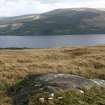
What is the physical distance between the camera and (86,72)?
20016 mm

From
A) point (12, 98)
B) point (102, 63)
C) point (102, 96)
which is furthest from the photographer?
point (102, 63)

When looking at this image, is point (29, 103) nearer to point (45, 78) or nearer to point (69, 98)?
point (69, 98)

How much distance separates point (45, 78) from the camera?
16.5 metres

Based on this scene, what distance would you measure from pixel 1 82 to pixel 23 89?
2523 millimetres

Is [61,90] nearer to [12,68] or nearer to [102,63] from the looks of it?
[12,68]

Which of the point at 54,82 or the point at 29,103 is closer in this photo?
the point at 29,103

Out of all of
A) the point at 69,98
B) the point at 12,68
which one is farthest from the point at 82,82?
the point at 12,68

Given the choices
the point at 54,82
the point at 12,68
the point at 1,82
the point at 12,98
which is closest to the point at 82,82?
the point at 54,82

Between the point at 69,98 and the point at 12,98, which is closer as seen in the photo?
the point at 69,98

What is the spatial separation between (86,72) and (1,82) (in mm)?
5927

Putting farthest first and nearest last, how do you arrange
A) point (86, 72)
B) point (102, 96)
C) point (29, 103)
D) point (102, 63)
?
point (102, 63) → point (86, 72) → point (102, 96) → point (29, 103)

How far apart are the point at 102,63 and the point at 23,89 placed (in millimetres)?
9618

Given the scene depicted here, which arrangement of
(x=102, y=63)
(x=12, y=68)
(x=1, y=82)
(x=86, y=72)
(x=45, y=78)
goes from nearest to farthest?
(x=45, y=78) → (x=1, y=82) → (x=86, y=72) → (x=12, y=68) → (x=102, y=63)

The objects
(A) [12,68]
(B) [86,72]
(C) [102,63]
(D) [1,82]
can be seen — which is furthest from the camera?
(C) [102,63]
